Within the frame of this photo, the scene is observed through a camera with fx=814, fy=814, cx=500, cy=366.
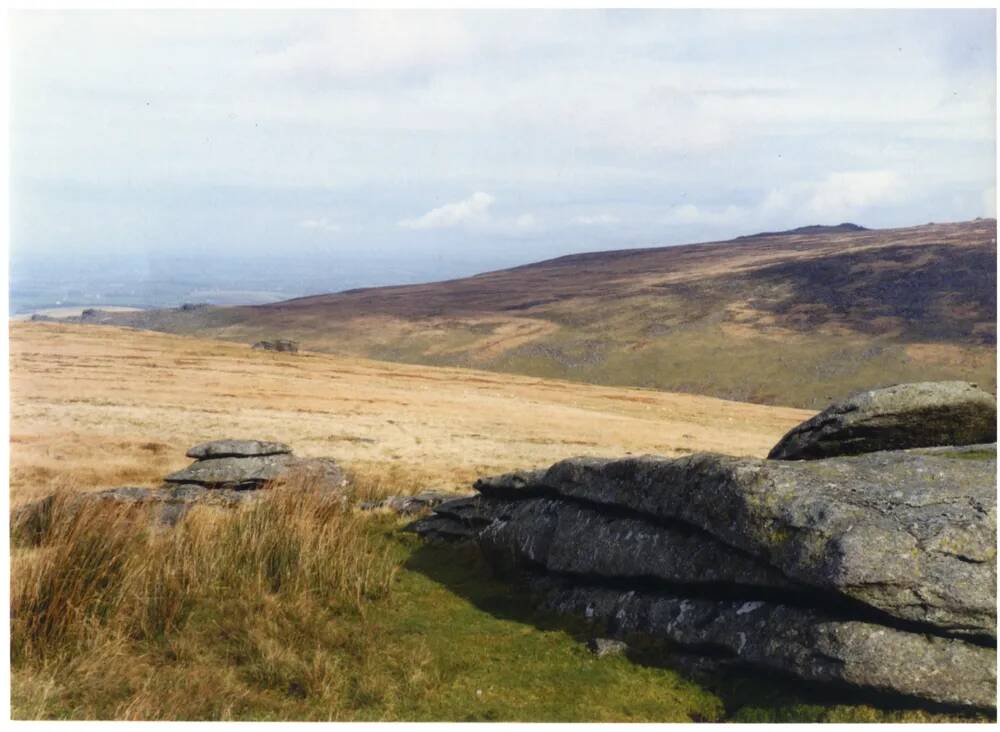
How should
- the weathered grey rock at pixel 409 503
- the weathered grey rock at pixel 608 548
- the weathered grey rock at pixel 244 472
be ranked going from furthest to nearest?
1. the weathered grey rock at pixel 409 503
2. the weathered grey rock at pixel 244 472
3. the weathered grey rock at pixel 608 548

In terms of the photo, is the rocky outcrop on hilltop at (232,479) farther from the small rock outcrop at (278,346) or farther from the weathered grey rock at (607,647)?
the small rock outcrop at (278,346)

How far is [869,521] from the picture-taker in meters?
9.14

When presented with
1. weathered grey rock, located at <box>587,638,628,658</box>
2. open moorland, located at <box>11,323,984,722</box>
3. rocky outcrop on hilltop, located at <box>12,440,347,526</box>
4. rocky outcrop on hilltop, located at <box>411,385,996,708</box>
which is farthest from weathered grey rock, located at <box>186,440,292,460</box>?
weathered grey rock, located at <box>587,638,628,658</box>

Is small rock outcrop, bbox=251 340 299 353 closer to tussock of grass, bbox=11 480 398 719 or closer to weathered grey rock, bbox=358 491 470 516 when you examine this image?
weathered grey rock, bbox=358 491 470 516

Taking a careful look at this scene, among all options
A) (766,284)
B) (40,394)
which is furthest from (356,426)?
(766,284)

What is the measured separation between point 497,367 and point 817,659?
83601mm

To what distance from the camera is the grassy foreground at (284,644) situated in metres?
8.72

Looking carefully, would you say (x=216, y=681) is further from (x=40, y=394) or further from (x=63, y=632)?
(x=40, y=394)

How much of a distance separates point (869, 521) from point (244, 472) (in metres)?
13.8

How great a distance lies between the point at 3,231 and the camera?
9906 millimetres

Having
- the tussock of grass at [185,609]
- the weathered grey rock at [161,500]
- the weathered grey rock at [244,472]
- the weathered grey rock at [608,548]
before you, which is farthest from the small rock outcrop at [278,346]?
the tussock of grass at [185,609]

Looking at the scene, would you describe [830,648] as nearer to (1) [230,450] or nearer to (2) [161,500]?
(2) [161,500]

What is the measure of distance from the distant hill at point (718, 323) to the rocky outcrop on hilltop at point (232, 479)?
2333 inches

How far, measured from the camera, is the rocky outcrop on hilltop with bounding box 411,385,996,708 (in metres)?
8.45
